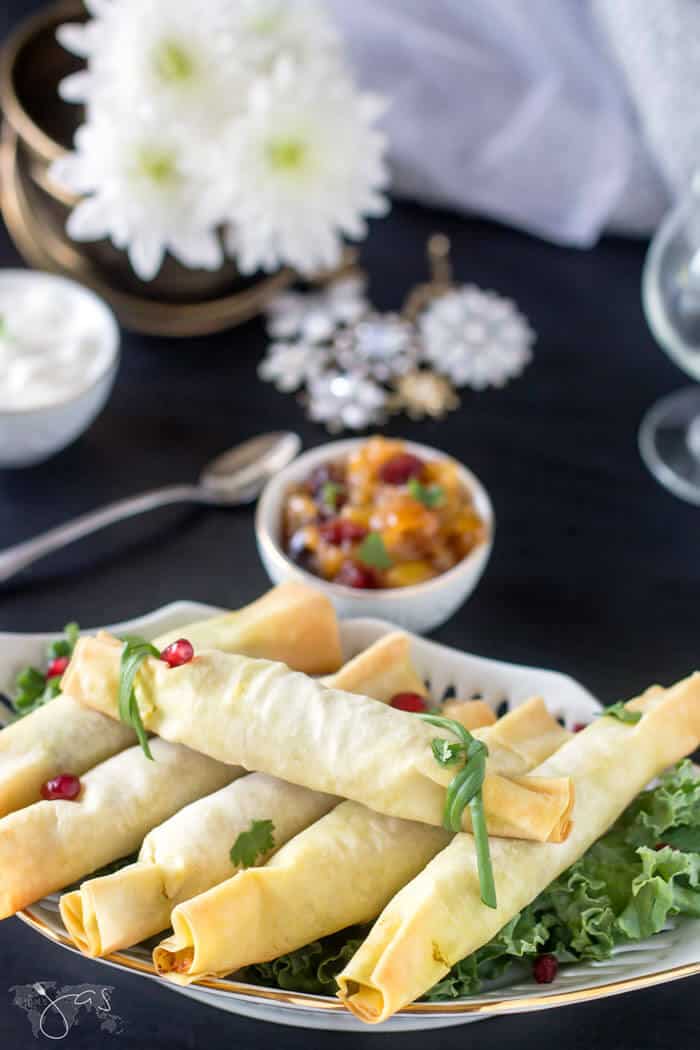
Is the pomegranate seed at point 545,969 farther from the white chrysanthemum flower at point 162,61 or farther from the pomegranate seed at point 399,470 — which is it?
the white chrysanthemum flower at point 162,61

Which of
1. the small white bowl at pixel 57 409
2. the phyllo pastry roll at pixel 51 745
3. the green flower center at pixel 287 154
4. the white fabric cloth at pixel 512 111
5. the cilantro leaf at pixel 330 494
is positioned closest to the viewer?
the phyllo pastry roll at pixel 51 745

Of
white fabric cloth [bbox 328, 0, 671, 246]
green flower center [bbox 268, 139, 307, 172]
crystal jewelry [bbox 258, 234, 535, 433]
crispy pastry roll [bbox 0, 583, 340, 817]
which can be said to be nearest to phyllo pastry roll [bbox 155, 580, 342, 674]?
crispy pastry roll [bbox 0, 583, 340, 817]

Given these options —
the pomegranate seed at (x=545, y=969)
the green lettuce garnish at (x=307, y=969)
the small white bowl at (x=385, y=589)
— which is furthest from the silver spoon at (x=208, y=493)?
the pomegranate seed at (x=545, y=969)

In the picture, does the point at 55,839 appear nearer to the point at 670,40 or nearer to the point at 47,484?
the point at 47,484

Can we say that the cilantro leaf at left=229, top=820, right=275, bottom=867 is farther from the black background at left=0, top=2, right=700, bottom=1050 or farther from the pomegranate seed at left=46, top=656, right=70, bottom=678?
the pomegranate seed at left=46, top=656, right=70, bottom=678

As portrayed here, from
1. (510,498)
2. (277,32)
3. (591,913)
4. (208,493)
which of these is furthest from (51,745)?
(277,32)

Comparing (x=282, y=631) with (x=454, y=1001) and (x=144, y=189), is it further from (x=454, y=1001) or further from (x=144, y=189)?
(x=144, y=189)
